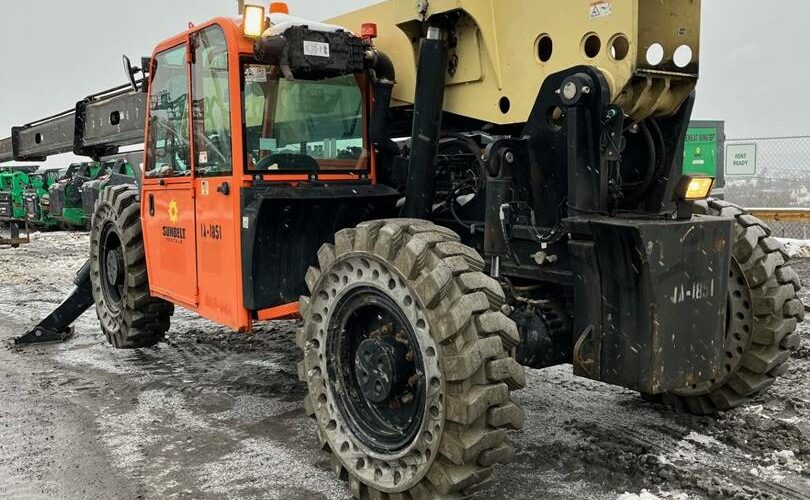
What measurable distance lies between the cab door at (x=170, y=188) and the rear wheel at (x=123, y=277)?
29 centimetres

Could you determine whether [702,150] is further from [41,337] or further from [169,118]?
[41,337]

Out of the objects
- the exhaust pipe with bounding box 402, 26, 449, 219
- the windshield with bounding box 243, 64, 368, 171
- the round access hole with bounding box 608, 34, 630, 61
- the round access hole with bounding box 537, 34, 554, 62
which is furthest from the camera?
the windshield with bounding box 243, 64, 368, 171

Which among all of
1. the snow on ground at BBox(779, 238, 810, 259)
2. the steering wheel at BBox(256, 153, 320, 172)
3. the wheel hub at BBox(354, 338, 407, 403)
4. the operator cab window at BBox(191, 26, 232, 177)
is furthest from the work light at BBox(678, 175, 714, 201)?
the snow on ground at BBox(779, 238, 810, 259)

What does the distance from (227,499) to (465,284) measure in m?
1.73

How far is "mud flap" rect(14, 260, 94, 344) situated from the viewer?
24.3 feet

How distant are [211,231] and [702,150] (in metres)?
12.4

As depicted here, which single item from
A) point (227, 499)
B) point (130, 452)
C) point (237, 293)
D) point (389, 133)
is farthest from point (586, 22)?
point (130, 452)

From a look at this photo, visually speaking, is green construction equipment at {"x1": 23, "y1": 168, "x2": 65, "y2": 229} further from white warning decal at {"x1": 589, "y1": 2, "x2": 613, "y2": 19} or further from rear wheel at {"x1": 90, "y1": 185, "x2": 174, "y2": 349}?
white warning decal at {"x1": 589, "y1": 2, "x2": 613, "y2": 19}

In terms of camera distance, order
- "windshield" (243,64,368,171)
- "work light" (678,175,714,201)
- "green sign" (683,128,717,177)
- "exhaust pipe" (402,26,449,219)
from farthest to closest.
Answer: "green sign" (683,128,717,177)
"windshield" (243,64,368,171)
"exhaust pipe" (402,26,449,219)
"work light" (678,175,714,201)

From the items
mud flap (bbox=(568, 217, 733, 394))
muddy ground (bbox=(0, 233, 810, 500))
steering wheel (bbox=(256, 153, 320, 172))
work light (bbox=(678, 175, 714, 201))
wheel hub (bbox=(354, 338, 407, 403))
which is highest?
steering wheel (bbox=(256, 153, 320, 172))

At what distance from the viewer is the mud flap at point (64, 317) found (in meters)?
7.42

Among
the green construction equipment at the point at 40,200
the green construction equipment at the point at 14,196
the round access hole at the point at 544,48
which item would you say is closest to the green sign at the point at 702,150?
the round access hole at the point at 544,48

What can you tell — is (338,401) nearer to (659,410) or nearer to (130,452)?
(130,452)

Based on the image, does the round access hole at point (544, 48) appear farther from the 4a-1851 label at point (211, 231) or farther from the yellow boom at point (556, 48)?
the 4a-1851 label at point (211, 231)
